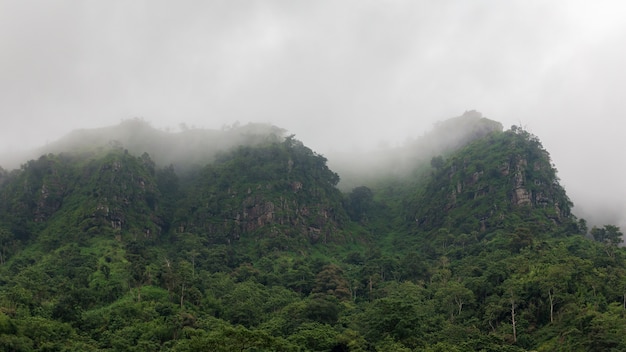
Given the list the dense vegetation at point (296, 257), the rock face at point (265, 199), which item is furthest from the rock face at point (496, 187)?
the rock face at point (265, 199)

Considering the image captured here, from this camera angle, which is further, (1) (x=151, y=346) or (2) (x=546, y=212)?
(2) (x=546, y=212)

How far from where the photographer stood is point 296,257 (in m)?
134

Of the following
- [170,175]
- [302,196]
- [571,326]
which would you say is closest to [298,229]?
[302,196]

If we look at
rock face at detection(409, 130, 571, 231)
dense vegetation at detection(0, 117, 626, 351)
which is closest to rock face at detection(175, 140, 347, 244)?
dense vegetation at detection(0, 117, 626, 351)

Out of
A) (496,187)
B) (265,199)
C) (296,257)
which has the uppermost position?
(265,199)

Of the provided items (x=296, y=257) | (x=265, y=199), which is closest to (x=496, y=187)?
(x=296, y=257)

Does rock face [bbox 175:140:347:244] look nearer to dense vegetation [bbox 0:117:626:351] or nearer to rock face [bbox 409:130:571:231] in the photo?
dense vegetation [bbox 0:117:626:351]

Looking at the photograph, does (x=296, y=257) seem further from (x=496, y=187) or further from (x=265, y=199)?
(x=496, y=187)

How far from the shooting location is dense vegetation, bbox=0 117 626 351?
74062mm

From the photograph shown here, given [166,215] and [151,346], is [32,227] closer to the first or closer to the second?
[166,215]

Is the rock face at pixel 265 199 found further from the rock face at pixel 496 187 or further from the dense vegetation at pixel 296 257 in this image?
the rock face at pixel 496 187

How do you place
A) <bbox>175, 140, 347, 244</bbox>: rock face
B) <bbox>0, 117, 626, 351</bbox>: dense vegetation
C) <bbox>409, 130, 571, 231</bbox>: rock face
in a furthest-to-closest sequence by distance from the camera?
1. <bbox>175, 140, 347, 244</bbox>: rock face
2. <bbox>409, 130, 571, 231</bbox>: rock face
3. <bbox>0, 117, 626, 351</bbox>: dense vegetation

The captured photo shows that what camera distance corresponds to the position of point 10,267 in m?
113

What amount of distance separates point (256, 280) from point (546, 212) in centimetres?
7355
